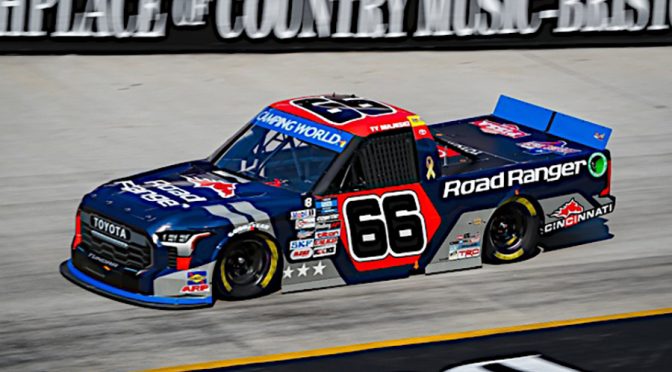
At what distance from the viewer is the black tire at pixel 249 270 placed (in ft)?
35.3

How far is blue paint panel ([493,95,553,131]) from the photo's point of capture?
1376cm

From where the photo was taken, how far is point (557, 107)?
18703mm

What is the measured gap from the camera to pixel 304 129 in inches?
463

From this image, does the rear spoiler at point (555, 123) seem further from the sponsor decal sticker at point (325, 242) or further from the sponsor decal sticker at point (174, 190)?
the sponsor decal sticker at point (174, 190)

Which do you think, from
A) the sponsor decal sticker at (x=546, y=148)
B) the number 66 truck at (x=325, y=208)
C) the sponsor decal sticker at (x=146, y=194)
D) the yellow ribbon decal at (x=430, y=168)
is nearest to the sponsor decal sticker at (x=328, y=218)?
the number 66 truck at (x=325, y=208)

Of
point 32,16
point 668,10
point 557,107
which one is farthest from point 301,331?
point 668,10

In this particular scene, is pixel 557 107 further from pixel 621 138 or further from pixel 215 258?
pixel 215 258

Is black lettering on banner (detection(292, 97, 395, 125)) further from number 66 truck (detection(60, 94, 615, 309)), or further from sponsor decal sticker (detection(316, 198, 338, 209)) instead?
sponsor decal sticker (detection(316, 198, 338, 209))

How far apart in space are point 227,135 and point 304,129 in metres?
5.19

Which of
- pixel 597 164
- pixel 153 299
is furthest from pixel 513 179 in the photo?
pixel 153 299

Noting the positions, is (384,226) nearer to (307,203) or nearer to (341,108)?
(307,203)

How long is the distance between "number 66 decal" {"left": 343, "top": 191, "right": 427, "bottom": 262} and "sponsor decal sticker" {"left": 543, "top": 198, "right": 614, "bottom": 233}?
1.53 meters

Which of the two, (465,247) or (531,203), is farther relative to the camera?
(531,203)

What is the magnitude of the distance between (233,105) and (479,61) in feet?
15.0
